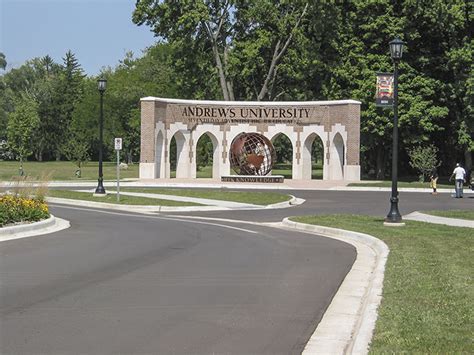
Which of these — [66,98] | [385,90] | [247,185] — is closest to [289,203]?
[385,90]

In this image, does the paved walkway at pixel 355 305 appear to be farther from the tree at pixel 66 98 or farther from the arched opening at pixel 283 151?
the tree at pixel 66 98

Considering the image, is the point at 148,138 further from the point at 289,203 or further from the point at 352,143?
the point at 289,203

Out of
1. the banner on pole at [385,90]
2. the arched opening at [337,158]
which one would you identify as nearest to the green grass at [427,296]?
the banner on pole at [385,90]

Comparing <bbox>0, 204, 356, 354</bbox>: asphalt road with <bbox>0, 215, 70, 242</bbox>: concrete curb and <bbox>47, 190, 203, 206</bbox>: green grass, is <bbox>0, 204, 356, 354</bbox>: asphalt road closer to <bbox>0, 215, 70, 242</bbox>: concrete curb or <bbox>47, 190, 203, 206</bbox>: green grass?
<bbox>0, 215, 70, 242</bbox>: concrete curb

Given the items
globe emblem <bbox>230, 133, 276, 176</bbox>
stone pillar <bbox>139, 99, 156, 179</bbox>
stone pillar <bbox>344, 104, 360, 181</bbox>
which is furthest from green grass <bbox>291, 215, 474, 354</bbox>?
stone pillar <bbox>139, 99, 156, 179</bbox>

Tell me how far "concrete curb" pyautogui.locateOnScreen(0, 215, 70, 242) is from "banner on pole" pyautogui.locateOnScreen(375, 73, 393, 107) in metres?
9.65

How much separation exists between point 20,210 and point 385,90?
10.8 meters

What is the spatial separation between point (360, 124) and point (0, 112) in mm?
69351

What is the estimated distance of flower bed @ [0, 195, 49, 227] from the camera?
55.7ft

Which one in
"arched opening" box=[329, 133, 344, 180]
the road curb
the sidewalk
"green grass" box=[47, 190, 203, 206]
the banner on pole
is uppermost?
the banner on pole

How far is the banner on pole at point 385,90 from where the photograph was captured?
20.0m

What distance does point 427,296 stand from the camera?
8.70 meters

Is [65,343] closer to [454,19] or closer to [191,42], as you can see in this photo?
[454,19]

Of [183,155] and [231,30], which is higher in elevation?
[231,30]
